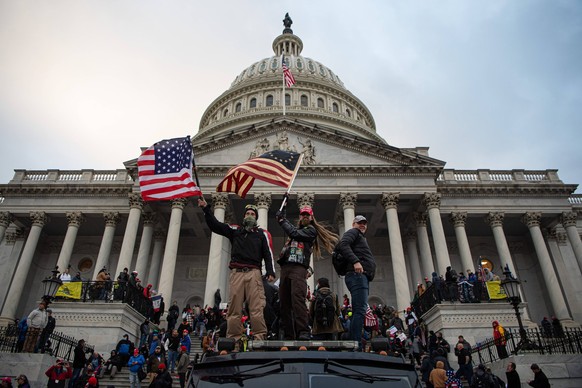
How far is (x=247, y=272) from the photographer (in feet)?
21.0

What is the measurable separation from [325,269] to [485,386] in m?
24.3

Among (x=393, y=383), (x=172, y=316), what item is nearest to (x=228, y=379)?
(x=393, y=383)

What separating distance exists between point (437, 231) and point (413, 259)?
17.7 feet

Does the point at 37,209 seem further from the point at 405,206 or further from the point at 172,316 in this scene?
the point at 405,206

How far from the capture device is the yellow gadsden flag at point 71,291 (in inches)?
829

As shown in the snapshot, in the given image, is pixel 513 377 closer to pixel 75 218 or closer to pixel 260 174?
pixel 260 174

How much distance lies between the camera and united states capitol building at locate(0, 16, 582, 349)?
97.9 feet

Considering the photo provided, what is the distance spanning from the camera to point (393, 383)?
3.99 metres

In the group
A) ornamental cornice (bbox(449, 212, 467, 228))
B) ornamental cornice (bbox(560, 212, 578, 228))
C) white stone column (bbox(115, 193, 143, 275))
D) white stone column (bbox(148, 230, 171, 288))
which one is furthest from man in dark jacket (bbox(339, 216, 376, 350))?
ornamental cornice (bbox(560, 212, 578, 228))

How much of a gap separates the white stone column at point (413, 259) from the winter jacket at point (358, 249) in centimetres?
2716

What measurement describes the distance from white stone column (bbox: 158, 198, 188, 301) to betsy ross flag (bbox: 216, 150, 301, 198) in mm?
19034

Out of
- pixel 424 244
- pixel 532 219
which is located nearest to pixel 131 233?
pixel 424 244

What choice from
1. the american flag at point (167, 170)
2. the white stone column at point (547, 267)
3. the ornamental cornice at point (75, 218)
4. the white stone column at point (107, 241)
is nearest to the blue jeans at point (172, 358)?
the american flag at point (167, 170)

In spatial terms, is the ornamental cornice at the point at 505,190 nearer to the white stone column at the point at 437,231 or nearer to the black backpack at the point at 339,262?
the white stone column at the point at 437,231
